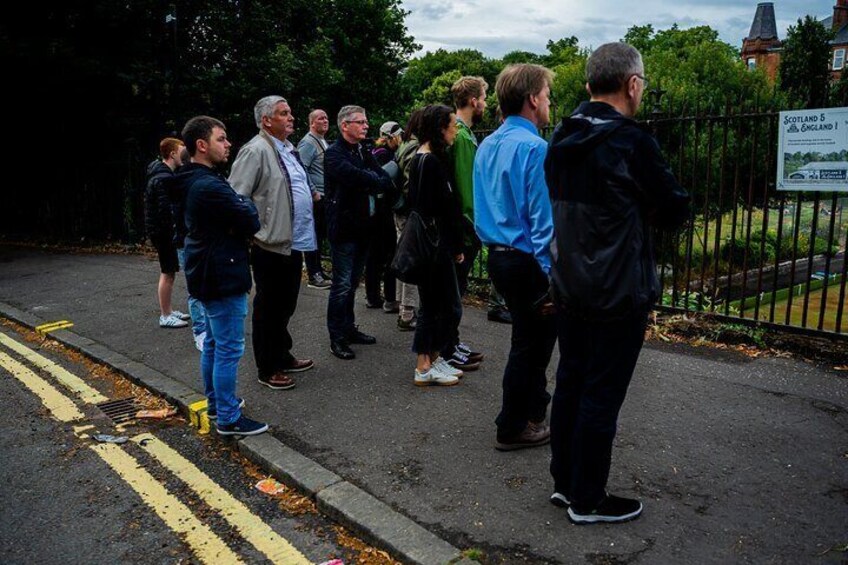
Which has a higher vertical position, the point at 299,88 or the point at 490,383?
the point at 299,88

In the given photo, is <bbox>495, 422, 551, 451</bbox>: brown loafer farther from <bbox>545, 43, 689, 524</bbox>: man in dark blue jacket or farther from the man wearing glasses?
the man wearing glasses

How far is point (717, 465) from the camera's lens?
12.6ft

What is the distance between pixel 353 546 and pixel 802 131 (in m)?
5.00

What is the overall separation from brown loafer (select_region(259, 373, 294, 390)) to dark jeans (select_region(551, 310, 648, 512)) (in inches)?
100

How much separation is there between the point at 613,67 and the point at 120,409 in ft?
14.0

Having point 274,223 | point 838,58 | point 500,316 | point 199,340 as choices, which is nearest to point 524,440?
point 274,223

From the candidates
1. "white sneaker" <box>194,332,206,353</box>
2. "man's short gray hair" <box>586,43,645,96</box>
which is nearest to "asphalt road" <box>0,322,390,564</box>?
"white sneaker" <box>194,332,206,353</box>

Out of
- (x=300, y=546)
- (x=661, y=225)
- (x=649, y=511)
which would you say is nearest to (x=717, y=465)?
(x=649, y=511)

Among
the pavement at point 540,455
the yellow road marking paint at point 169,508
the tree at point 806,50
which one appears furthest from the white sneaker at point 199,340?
the tree at point 806,50

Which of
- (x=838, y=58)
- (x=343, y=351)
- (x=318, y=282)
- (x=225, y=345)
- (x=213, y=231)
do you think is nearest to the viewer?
(x=213, y=231)

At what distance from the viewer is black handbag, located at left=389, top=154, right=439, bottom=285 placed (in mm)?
4863

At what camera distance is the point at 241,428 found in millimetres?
4379

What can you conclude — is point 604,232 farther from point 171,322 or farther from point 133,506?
point 171,322

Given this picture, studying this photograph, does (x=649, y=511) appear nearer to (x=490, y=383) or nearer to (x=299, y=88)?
(x=490, y=383)
